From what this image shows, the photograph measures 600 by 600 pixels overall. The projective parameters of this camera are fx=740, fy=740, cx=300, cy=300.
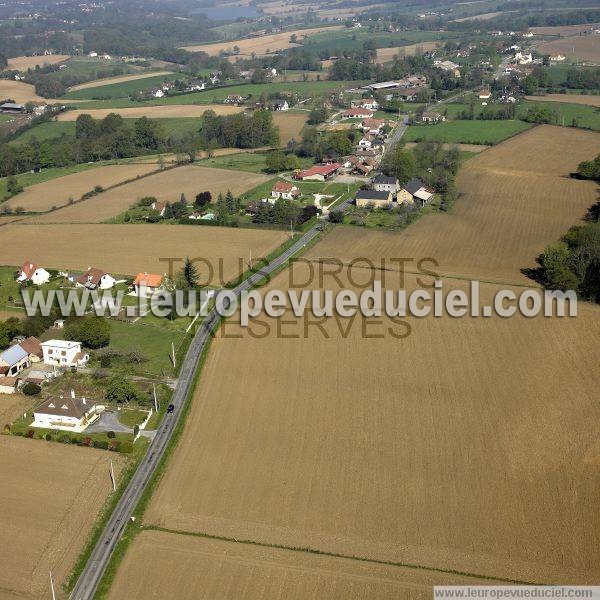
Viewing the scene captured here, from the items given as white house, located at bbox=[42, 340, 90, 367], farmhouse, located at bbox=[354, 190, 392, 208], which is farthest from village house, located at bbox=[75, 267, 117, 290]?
farmhouse, located at bbox=[354, 190, 392, 208]

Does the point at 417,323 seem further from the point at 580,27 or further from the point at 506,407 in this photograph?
the point at 580,27

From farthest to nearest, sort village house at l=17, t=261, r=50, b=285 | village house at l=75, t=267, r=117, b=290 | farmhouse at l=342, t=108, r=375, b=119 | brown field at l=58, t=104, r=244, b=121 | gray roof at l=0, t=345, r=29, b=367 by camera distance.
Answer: brown field at l=58, t=104, r=244, b=121 < farmhouse at l=342, t=108, r=375, b=119 < village house at l=17, t=261, r=50, b=285 < village house at l=75, t=267, r=117, b=290 < gray roof at l=0, t=345, r=29, b=367

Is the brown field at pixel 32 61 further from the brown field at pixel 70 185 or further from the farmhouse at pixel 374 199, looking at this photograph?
the farmhouse at pixel 374 199

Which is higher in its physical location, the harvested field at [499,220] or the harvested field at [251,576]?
the harvested field at [251,576]

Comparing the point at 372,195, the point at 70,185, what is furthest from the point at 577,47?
the point at 70,185

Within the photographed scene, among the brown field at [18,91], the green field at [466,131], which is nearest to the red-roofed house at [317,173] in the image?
the green field at [466,131]

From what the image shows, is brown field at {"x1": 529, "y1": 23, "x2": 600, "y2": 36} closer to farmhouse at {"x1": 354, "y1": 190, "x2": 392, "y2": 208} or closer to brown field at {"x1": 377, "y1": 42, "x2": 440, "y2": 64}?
brown field at {"x1": 377, "y1": 42, "x2": 440, "y2": 64}
